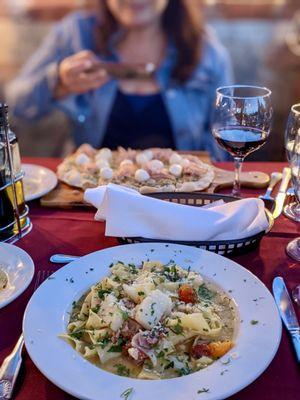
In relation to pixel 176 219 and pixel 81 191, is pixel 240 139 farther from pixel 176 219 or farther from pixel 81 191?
pixel 81 191

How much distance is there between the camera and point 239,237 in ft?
3.59

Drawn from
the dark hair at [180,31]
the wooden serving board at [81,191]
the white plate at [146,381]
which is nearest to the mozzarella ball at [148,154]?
the wooden serving board at [81,191]

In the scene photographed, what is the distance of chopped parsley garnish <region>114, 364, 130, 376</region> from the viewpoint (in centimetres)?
75

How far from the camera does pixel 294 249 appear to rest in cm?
115

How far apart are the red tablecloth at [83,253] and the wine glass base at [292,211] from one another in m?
0.02

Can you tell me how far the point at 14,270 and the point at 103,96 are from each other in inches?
71.8

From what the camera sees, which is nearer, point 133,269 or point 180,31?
point 133,269

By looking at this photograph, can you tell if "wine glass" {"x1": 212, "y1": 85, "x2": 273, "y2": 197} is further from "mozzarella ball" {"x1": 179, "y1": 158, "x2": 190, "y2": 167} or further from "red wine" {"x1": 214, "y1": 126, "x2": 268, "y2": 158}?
"mozzarella ball" {"x1": 179, "y1": 158, "x2": 190, "y2": 167}

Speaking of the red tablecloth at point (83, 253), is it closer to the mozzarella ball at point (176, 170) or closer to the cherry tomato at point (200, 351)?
the cherry tomato at point (200, 351)

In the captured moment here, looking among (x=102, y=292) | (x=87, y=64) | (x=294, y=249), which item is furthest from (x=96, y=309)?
(x=87, y=64)

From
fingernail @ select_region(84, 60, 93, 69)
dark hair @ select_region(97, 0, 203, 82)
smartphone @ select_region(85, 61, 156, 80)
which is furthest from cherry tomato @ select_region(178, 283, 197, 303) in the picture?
dark hair @ select_region(97, 0, 203, 82)

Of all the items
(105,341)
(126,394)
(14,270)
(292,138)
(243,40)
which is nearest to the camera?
(126,394)

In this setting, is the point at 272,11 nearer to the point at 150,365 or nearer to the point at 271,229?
the point at 271,229

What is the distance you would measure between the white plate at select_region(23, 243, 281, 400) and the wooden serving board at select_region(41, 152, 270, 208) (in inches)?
15.2
